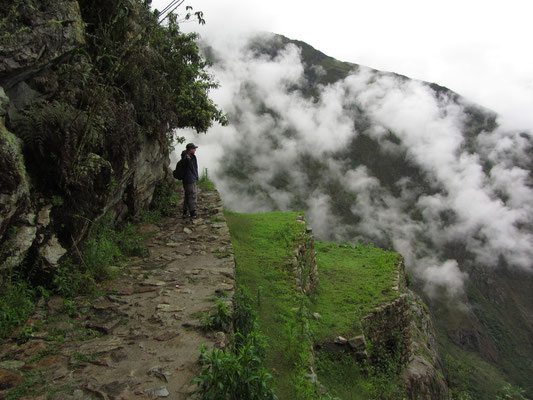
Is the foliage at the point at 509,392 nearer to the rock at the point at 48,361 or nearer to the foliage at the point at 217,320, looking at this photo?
the foliage at the point at 217,320

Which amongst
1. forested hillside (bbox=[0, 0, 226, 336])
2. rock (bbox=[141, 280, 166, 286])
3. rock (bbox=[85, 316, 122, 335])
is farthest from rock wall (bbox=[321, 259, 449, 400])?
forested hillside (bbox=[0, 0, 226, 336])

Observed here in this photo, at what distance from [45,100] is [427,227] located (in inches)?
5216

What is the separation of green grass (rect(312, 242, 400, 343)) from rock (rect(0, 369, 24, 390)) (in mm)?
6958

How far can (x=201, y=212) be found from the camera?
11.9m

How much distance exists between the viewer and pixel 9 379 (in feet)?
12.0

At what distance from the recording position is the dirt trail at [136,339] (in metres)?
3.80

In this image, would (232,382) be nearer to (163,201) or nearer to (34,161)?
(34,161)

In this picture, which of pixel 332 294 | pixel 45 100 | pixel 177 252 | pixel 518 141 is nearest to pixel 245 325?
pixel 177 252

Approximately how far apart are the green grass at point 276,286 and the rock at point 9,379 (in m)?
3.51

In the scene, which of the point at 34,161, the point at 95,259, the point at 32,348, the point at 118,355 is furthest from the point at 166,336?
the point at 34,161

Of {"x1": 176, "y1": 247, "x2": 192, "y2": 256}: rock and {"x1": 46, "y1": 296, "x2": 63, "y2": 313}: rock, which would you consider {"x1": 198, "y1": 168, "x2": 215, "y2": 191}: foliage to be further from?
{"x1": 46, "y1": 296, "x2": 63, "y2": 313}: rock

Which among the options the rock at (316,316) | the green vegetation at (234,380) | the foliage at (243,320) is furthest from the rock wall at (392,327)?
the green vegetation at (234,380)

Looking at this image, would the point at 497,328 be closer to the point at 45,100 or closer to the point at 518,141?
the point at 518,141

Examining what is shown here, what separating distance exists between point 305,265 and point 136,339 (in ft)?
25.2
